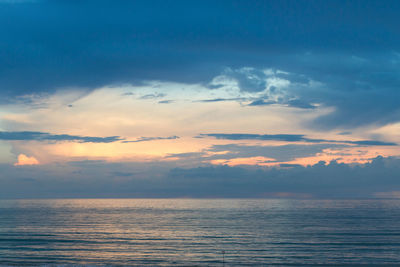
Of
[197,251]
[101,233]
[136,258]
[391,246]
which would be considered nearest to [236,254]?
[197,251]

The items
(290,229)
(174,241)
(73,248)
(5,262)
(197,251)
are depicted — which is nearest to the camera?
(5,262)

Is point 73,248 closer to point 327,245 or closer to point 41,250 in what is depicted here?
point 41,250

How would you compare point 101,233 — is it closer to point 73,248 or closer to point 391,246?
point 73,248

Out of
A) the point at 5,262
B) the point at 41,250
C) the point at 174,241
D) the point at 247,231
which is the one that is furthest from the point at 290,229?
the point at 5,262

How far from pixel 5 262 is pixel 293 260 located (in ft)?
154

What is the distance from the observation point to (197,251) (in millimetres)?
76500

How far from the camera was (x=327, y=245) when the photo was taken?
83.4m

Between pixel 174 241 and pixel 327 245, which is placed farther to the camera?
pixel 174 241

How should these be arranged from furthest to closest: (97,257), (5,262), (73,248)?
1. (73,248)
2. (97,257)
3. (5,262)

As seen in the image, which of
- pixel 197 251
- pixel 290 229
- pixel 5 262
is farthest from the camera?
pixel 290 229

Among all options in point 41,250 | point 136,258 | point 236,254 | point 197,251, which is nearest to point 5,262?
point 41,250

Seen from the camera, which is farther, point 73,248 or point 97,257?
point 73,248

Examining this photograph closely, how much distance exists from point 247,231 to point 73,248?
47.5 metres

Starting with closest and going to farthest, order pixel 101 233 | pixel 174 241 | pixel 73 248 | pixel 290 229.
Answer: pixel 73 248 → pixel 174 241 → pixel 101 233 → pixel 290 229
